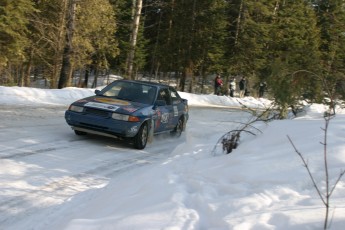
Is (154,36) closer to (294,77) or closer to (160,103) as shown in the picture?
(160,103)

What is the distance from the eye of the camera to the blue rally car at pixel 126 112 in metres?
8.97

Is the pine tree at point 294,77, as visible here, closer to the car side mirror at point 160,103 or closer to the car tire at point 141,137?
the car side mirror at point 160,103

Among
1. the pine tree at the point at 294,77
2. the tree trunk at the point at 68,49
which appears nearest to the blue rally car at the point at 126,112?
→ the pine tree at the point at 294,77

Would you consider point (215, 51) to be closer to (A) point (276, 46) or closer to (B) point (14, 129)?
(A) point (276, 46)

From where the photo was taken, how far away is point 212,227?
381cm

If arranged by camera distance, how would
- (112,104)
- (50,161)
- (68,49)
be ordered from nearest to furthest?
1. (50,161)
2. (112,104)
3. (68,49)

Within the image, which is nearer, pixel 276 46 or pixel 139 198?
pixel 139 198

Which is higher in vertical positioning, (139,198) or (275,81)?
(275,81)

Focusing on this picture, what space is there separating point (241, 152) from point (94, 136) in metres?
4.68

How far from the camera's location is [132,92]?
1023 centimetres

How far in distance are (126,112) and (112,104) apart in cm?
44

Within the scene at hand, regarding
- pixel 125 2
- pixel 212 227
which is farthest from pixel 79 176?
pixel 125 2

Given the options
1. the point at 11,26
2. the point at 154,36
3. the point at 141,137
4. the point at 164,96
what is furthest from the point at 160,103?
the point at 154,36

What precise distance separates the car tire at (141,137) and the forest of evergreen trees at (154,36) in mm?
11177
